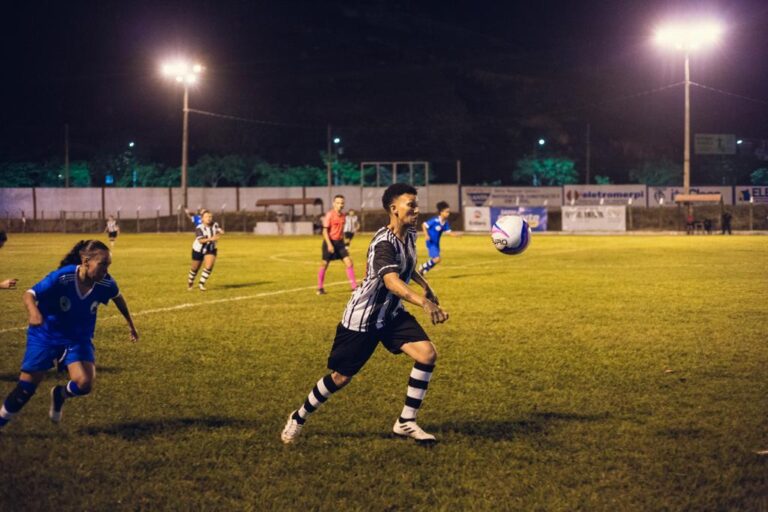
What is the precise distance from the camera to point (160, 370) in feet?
29.9

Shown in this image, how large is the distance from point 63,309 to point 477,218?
51.5 m

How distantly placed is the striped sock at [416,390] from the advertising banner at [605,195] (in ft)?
196

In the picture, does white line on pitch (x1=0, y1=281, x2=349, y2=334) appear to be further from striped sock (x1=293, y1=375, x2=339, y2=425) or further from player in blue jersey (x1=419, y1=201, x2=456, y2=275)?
striped sock (x1=293, y1=375, x2=339, y2=425)

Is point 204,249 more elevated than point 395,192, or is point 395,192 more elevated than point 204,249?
point 395,192

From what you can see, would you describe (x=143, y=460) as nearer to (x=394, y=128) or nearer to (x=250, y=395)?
(x=250, y=395)

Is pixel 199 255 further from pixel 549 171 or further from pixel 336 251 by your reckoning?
pixel 549 171

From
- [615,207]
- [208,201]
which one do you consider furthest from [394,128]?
[615,207]

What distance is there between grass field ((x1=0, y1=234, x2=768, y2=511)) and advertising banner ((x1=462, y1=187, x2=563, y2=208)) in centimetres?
4949

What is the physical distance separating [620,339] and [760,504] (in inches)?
248

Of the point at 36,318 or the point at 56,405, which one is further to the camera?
the point at 56,405

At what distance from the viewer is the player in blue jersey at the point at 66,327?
6.20 metres

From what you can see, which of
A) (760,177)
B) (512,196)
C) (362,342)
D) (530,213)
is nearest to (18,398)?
(362,342)

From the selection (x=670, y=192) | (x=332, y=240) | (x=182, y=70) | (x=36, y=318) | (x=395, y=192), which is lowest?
(x=36, y=318)

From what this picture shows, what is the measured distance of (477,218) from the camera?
2234 inches
